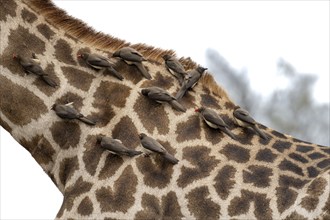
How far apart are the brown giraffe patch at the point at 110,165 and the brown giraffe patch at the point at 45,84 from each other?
62 cm

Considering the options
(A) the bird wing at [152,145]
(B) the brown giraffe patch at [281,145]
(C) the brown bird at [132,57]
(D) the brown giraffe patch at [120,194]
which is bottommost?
(D) the brown giraffe patch at [120,194]

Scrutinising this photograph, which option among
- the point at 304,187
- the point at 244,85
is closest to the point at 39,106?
the point at 304,187

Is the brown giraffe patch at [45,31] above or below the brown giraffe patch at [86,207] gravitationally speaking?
above

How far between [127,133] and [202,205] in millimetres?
666

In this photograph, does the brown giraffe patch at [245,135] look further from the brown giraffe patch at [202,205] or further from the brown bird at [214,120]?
the brown giraffe patch at [202,205]

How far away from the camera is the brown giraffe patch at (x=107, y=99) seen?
6.17 meters

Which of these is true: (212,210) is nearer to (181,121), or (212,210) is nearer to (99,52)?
(181,121)

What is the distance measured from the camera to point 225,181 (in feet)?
19.3

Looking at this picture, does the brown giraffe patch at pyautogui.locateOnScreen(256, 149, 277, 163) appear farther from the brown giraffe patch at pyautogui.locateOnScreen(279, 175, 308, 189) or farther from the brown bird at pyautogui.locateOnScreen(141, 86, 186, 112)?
the brown bird at pyautogui.locateOnScreen(141, 86, 186, 112)

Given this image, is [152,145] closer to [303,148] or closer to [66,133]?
[66,133]

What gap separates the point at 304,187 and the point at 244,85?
1813cm

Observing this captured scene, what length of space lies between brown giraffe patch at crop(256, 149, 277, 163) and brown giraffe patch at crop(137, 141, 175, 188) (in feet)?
1.78

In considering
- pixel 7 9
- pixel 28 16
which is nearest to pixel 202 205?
pixel 28 16

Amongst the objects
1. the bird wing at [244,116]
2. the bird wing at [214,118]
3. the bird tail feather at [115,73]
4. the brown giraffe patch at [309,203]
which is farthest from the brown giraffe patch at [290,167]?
the bird tail feather at [115,73]
